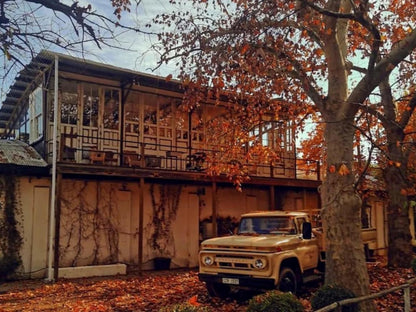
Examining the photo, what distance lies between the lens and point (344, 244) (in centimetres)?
861

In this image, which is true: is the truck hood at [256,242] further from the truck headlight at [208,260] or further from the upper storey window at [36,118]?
the upper storey window at [36,118]

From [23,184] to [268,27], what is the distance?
10.0 m

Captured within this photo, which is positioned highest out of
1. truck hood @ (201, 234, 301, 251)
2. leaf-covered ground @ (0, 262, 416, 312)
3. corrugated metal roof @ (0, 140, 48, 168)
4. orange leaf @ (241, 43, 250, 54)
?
orange leaf @ (241, 43, 250, 54)

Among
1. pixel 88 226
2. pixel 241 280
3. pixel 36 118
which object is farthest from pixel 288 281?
pixel 36 118

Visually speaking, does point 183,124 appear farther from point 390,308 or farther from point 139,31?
point 139,31

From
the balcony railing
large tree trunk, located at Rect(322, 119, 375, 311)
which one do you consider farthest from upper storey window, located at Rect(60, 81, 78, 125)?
large tree trunk, located at Rect(322, 119, 375, 311)

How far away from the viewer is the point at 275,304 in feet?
22.3

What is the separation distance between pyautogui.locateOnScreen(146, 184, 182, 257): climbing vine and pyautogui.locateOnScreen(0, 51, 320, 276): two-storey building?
0.13ft

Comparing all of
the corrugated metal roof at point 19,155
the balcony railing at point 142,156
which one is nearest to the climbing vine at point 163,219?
the balcony railing at point 142,156

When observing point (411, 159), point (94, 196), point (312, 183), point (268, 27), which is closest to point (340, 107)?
point (268, 27)

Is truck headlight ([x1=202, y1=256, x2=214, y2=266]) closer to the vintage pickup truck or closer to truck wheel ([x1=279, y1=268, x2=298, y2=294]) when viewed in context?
the vintage pickup truck

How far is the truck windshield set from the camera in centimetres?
1073

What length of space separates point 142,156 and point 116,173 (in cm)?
115

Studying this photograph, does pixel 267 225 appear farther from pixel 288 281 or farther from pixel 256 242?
pixel 288 281
